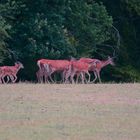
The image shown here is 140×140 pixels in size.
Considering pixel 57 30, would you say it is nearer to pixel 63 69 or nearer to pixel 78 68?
pixel 63 69

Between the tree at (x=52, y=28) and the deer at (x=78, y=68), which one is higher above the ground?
the tree at (x=52, y=28)
